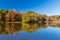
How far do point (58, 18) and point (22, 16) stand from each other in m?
39.9

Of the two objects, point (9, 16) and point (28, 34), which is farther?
point (9, 16)

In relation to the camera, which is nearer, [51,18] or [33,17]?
[33,17]

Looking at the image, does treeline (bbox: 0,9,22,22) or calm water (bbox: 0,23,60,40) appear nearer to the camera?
calm water (bbox: 0,23,60,40)

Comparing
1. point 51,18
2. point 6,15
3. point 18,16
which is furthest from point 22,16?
point 51,18

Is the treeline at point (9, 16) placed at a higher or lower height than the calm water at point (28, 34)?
higher

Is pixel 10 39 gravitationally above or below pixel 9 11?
below

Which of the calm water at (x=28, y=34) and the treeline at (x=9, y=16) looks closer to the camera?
the calm water at (x=28, y=34)

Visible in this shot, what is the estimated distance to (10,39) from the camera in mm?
9492

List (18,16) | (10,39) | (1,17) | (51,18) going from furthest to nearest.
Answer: (51,18) < (18,16) < (1,17) < (10,39)

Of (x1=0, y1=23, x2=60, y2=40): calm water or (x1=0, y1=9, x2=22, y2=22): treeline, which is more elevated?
(x1=0, y1=9, x2=22, y2=22): treeline

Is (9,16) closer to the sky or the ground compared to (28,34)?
Answer: closer to the sky

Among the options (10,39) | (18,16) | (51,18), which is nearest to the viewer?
(10,39)

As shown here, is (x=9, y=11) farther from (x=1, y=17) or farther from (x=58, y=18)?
(x=58, y=18)

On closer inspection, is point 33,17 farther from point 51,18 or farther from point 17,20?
point 51,18
